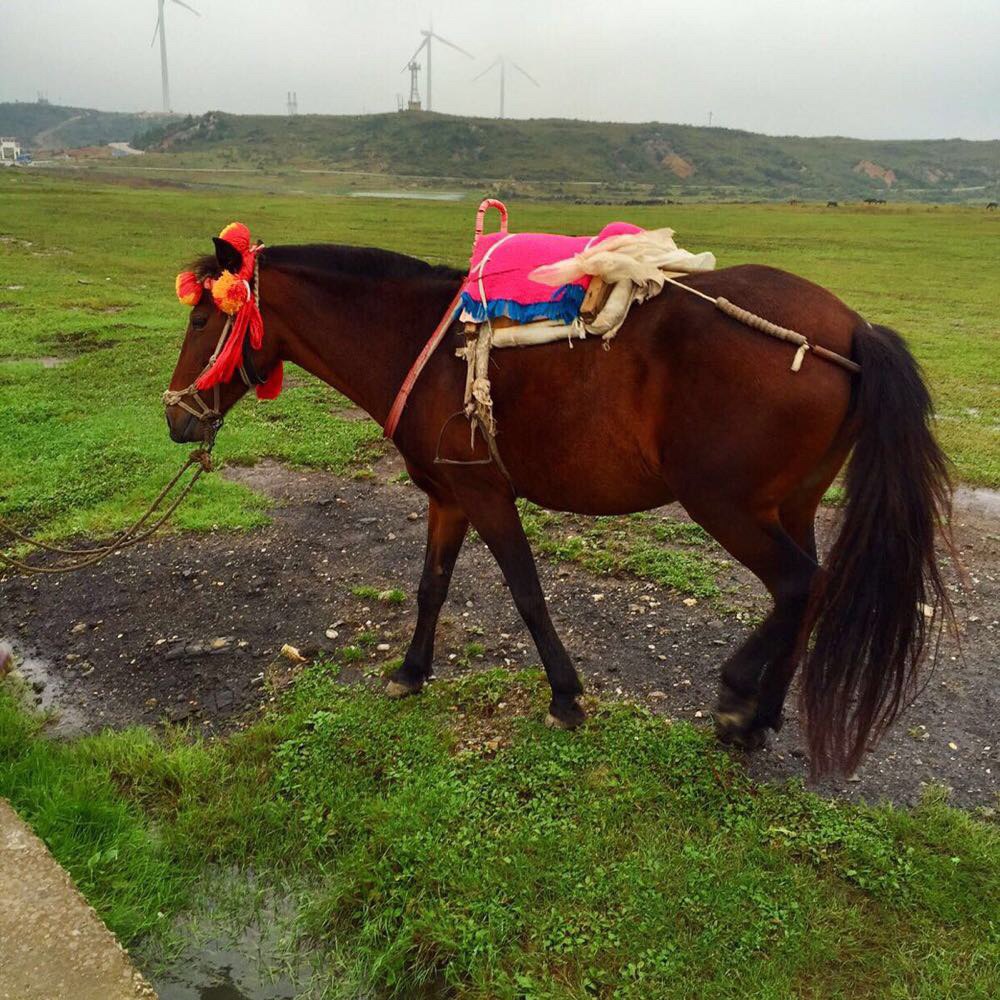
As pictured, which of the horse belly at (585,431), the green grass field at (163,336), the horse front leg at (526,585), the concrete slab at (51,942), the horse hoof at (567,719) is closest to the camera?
the concrete slab at (51,942)

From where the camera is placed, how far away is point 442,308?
377cm

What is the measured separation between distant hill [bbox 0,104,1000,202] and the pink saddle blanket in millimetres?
115645

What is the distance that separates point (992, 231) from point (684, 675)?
41893 mm

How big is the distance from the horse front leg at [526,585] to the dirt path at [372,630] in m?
0.43

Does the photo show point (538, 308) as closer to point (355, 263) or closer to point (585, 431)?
Result: point (585, 431)

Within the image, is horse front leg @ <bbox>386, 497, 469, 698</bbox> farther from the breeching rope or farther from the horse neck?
the breeching rope

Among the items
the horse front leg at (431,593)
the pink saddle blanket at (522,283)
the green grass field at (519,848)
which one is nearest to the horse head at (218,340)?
the pink saddle blanket at (522,283)

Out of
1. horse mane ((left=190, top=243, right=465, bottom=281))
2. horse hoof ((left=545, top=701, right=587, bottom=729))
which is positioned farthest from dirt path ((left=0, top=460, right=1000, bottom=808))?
horse mane ((left=190, top=243, right=465, bottom=281))

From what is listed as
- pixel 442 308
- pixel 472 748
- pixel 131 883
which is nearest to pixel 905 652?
pixel 472 748

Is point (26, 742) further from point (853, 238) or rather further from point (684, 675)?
point (853, 238)

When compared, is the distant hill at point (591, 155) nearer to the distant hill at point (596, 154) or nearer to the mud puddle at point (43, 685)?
the distant hill at point (596, 154)

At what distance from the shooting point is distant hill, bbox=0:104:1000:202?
132m

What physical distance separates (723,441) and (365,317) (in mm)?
1842

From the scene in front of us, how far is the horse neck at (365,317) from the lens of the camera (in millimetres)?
3777
